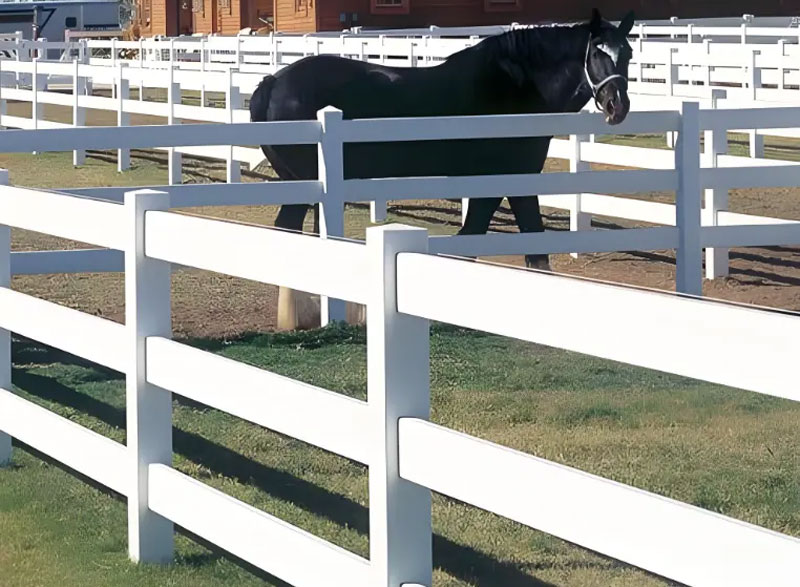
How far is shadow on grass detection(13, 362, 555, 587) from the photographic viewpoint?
499 cm

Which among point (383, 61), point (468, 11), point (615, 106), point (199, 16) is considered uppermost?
point (199, 16)

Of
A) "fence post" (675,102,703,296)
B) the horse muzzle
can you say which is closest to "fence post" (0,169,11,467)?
"fence post" (675,102,703,296)

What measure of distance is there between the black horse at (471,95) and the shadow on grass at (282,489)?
413cm

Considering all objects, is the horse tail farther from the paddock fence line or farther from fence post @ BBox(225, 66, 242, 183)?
the paddock fence line

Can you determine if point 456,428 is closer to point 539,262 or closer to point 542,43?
point 539,262

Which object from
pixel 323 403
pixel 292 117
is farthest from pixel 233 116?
pixel 323 403

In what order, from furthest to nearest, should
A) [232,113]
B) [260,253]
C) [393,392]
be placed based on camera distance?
1. [232,113]
2. [260,253]
3. [393,392]

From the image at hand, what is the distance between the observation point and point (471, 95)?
502 inches

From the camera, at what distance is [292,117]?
12719mm

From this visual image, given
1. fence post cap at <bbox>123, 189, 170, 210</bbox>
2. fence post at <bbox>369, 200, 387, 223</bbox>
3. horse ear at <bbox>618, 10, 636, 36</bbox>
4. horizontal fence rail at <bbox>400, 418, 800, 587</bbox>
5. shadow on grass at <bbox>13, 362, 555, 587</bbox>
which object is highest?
horse ear at <bbox>618, 10, 636, 36</bbox>

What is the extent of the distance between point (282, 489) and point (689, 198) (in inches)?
228

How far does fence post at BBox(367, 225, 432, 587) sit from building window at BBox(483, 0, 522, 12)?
42.1 meters

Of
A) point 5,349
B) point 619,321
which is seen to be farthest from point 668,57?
point 619,321

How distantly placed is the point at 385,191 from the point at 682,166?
2.04 m
